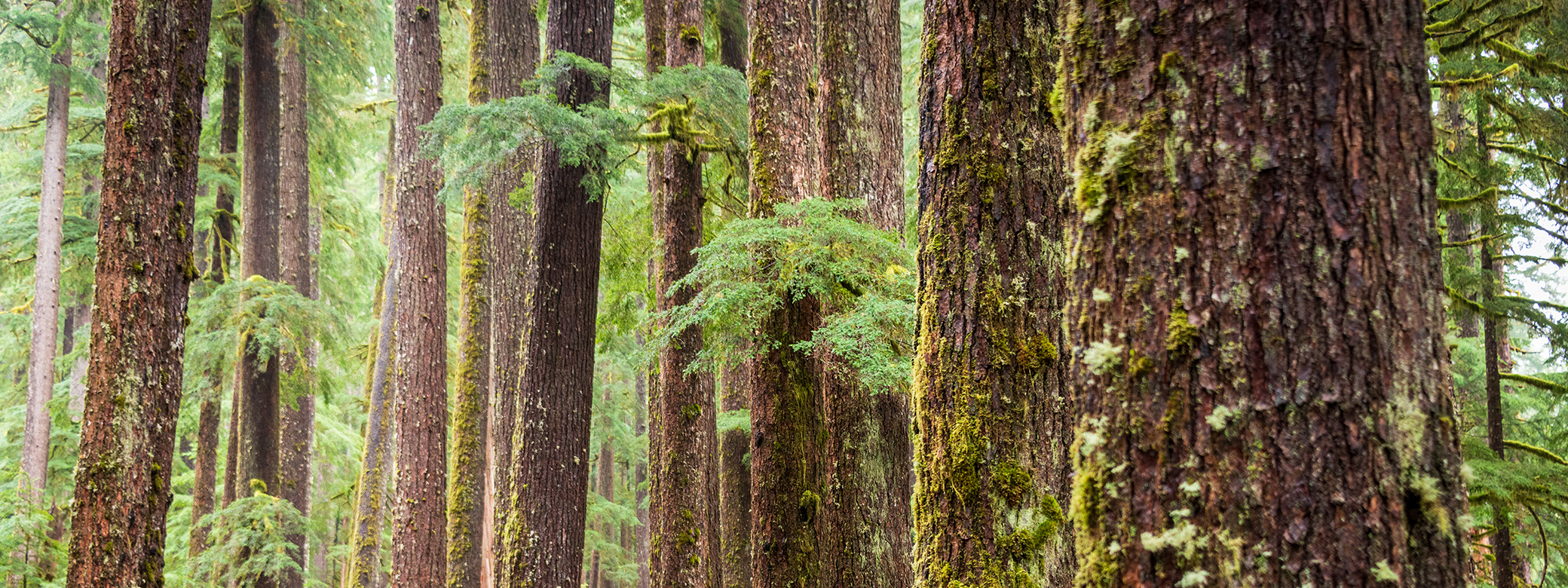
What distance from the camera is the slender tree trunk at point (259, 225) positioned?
31.5ft

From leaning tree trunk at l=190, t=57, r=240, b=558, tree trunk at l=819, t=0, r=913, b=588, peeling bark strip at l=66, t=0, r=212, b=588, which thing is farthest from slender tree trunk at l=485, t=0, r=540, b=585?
leaning tree trunk at l=190, t=57, r=240, b=558

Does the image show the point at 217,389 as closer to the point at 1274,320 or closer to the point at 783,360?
the point at 783,360

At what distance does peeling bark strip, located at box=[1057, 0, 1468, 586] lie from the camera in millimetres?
1321

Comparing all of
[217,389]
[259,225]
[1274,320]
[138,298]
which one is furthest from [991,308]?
[217,389]

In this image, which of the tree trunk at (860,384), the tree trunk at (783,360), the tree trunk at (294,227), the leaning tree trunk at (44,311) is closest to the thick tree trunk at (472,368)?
the tree trunk at (294,227)

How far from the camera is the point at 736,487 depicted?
10.4 m

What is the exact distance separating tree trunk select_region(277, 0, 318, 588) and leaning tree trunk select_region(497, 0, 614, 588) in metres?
5.95

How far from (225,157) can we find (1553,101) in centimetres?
1508

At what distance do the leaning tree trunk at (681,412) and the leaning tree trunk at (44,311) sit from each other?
8.40 metres

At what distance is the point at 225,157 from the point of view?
1120cm

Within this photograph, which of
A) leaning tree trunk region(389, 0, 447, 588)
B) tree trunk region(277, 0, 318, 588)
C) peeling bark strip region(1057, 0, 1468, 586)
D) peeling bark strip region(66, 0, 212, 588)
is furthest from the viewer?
tree trunk region(277, 0, 318, 588)

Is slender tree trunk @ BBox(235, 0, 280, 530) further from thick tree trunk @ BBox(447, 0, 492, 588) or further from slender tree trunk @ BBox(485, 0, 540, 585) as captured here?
slender tree trunk @ BBox(485, 0, 540, 585)

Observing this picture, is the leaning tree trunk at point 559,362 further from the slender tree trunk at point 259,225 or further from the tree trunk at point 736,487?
the slender tree trunk at point 259,225

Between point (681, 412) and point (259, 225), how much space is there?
604cm
